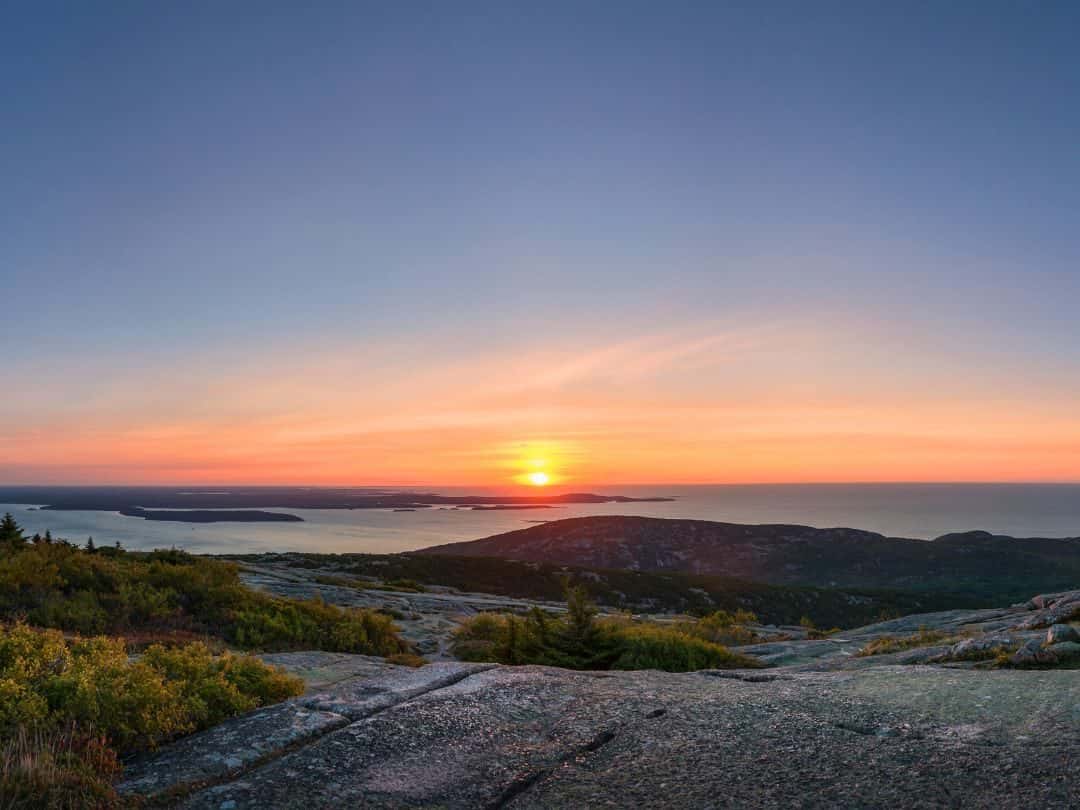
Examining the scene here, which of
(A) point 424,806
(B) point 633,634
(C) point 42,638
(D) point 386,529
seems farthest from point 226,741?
(D) point 386,529

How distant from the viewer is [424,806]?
16.3 ft

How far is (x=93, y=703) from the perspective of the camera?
6.30 m

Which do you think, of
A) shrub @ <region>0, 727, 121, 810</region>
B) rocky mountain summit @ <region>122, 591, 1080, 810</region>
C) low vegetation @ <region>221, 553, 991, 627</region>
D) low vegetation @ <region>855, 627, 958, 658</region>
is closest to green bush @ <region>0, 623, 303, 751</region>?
shrub @ <region>0, 727, 121, 810</region>

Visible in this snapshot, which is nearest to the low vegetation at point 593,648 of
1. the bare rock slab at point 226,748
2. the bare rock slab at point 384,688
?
the bare rock slab at point 384,688

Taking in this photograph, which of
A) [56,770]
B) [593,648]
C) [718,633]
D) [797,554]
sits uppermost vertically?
[56,770]

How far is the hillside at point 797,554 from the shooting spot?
317 feet

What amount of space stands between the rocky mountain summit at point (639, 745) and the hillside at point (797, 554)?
8661 cm

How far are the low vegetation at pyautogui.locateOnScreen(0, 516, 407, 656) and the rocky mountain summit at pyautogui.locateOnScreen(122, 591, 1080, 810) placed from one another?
5.65 metres

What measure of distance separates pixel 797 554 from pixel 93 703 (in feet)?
373

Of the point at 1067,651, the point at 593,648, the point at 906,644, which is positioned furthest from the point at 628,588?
the point at 1067,651

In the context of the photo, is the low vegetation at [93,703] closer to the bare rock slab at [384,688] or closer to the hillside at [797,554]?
the bare rock slab at [384,688]

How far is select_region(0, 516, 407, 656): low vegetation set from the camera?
13086mm

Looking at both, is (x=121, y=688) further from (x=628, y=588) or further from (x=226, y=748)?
(x=628, y=588)

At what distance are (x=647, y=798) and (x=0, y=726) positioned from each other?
5.48m
